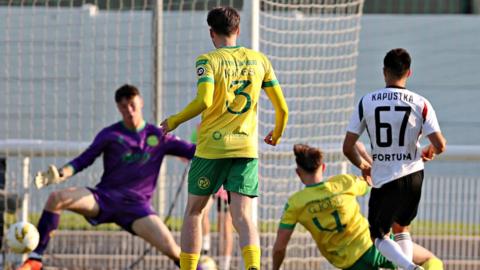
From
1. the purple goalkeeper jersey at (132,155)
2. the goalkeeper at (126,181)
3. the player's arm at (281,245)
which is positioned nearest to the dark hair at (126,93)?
the goalkeeper at (126,181)

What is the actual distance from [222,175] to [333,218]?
60.6 inches

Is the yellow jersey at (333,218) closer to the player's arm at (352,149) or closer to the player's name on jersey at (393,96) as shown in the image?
the player's arm at (352,149)

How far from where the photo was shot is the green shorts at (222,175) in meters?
7.32

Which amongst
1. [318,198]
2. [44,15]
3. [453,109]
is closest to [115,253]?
[44,15]

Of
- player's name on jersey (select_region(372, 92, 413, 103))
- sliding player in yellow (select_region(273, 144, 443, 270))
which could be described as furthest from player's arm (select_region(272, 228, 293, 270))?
player's name on jersey (select_region(372, 92, 413, 103))

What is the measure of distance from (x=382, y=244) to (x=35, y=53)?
16.4 ft

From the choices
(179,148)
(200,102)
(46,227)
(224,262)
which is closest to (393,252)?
(200,102)

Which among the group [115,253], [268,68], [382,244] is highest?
[268,68]

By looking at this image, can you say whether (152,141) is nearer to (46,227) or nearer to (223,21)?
(46,227)

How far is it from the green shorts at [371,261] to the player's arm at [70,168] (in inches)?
102

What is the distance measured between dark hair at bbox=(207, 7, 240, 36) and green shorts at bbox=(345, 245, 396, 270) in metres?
2.32

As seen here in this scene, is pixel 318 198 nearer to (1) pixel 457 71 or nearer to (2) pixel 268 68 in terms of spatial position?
(2) pixel 268 68

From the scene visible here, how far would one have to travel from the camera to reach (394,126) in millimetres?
7633

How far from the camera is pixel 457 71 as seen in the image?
2003cm
